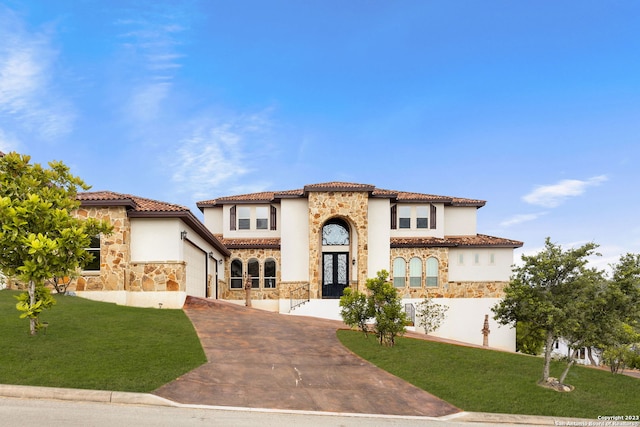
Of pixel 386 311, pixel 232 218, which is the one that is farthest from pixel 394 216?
pixel 386 311

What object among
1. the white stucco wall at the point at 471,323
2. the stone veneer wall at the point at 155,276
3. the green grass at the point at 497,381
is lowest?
the white stucco wall at the point at 471,323

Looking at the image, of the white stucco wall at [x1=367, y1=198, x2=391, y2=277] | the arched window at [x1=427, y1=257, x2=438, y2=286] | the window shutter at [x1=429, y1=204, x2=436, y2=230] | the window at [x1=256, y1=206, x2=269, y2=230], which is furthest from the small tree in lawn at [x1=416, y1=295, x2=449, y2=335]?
the window at [x1=256, y1=206, x2=269, y2=230]

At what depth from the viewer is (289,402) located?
10.9 m

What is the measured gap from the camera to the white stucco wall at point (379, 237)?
109 feet

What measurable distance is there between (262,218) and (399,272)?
10.3m

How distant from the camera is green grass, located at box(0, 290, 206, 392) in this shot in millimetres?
10930

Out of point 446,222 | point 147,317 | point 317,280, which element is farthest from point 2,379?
point 446,222

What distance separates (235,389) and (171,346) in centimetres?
385

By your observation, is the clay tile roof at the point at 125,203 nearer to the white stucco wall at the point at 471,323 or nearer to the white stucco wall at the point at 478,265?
the white stucco wall at the point at 471,323

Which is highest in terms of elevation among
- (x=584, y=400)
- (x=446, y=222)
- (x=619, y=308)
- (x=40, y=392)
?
(x=446, y=222)

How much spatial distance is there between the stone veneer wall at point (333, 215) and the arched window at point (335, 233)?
50.9 inches

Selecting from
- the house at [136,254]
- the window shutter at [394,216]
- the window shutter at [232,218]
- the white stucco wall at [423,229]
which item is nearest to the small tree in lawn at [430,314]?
the white stucco wall at [423,229]

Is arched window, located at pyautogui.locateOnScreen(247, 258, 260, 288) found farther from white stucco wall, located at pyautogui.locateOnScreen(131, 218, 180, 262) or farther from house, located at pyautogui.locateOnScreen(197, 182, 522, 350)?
white stucco wall, located at pyautogui.locateOnScreen(131, 218, 180, 262)

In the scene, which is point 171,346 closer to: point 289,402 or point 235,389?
point 235,389
